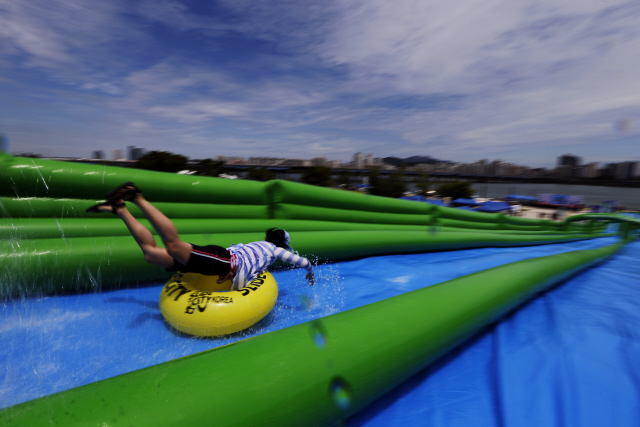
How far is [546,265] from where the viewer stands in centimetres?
245

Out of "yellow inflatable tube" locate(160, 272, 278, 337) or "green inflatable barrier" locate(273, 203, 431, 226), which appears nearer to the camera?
"yellow inflatable tube" locate(160, 272, 278, 337)

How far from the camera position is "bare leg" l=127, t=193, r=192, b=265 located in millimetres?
1339

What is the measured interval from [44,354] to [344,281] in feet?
6.59

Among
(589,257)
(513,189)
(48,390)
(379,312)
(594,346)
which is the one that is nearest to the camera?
(48,390)

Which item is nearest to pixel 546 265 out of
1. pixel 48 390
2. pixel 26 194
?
pixel 48 390

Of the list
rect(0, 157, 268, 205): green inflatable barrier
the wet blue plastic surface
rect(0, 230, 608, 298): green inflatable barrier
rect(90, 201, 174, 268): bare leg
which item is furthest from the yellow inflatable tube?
rect(0, 157, 268, 205): green inflatable barrier

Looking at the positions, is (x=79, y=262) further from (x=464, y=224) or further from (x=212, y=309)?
(x=464, y=224)

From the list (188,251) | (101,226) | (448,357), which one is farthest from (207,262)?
(448,357)

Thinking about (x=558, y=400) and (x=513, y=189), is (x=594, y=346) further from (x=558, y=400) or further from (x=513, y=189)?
(x=513, y=189)

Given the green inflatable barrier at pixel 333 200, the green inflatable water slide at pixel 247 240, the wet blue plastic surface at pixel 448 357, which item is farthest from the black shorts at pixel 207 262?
the green inflatable barrier at pixel 333 200

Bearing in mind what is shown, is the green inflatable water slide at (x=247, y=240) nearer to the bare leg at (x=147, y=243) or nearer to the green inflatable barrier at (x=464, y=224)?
the bare leg at (x=147, y=243)

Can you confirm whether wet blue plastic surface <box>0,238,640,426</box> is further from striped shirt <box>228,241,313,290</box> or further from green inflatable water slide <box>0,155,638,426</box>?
striped shirt <box>228,241,313,290</box>

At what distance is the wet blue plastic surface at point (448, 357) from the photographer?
121 cm

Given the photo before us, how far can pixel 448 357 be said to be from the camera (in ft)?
5.22
